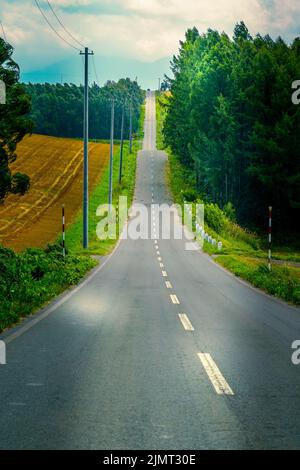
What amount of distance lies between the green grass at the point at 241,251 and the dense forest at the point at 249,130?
4.09 m

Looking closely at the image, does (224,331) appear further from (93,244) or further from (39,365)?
(93,244)

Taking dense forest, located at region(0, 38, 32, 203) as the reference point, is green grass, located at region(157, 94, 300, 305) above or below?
below

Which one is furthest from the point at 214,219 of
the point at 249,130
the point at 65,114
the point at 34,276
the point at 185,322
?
the point at 65,114

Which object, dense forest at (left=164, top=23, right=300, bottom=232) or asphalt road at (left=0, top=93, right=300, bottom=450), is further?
dense forest at (left=164, top=23, right=300, bottom=232)

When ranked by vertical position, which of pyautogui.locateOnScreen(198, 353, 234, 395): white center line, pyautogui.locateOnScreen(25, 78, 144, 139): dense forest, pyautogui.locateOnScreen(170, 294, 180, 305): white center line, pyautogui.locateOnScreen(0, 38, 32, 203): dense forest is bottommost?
pyautogui.locateOnScreen(170, 294, 180, 305): white center line

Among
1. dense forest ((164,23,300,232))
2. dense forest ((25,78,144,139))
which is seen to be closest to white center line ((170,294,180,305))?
dense forest ((164,23,300,232))

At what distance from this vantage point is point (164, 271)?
79.7 feet

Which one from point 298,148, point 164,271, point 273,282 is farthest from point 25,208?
point 273,282

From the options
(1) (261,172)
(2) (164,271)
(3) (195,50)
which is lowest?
(2) (164,271)

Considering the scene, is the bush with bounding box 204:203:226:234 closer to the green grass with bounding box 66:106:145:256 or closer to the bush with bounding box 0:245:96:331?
the green grass with bounding box 66:106:145:256

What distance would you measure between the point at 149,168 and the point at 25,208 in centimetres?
3985

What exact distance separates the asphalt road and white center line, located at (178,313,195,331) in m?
0.02

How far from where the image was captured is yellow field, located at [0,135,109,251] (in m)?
40.1
